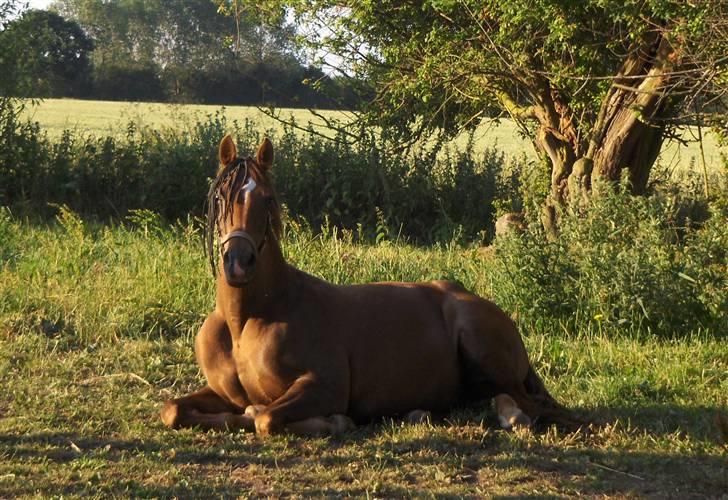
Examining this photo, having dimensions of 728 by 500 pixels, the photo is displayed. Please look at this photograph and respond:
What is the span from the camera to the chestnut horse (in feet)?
16.8

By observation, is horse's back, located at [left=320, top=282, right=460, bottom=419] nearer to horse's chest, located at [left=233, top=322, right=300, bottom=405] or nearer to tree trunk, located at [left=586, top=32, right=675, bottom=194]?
horse's chest, located at [left=233, top=322, right=300, bottom=405]

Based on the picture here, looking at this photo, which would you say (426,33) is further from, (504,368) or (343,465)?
(343,465)

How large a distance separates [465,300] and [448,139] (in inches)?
357

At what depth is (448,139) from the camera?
14.6m

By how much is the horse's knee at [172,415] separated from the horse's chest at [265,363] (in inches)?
16.9

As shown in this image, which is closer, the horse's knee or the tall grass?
the horse's knee

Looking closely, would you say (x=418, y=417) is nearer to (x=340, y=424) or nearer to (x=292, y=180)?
(x=340, y=424)

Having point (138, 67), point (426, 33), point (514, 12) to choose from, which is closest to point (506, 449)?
point (514, 12)

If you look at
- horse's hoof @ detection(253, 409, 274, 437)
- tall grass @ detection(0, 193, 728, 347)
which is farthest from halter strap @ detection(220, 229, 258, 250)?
tall grass @ detection(0, 193, 728, 347)

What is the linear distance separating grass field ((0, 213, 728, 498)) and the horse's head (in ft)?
3.30

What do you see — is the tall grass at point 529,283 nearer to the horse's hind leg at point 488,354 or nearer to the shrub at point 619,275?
the shrub at point 619,275

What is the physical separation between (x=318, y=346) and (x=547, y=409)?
1.44 m

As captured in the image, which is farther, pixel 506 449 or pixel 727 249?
pixel 727 249

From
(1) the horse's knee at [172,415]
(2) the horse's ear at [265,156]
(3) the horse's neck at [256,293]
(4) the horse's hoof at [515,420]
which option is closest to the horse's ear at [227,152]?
(2) the horse's ear at [265,156]
